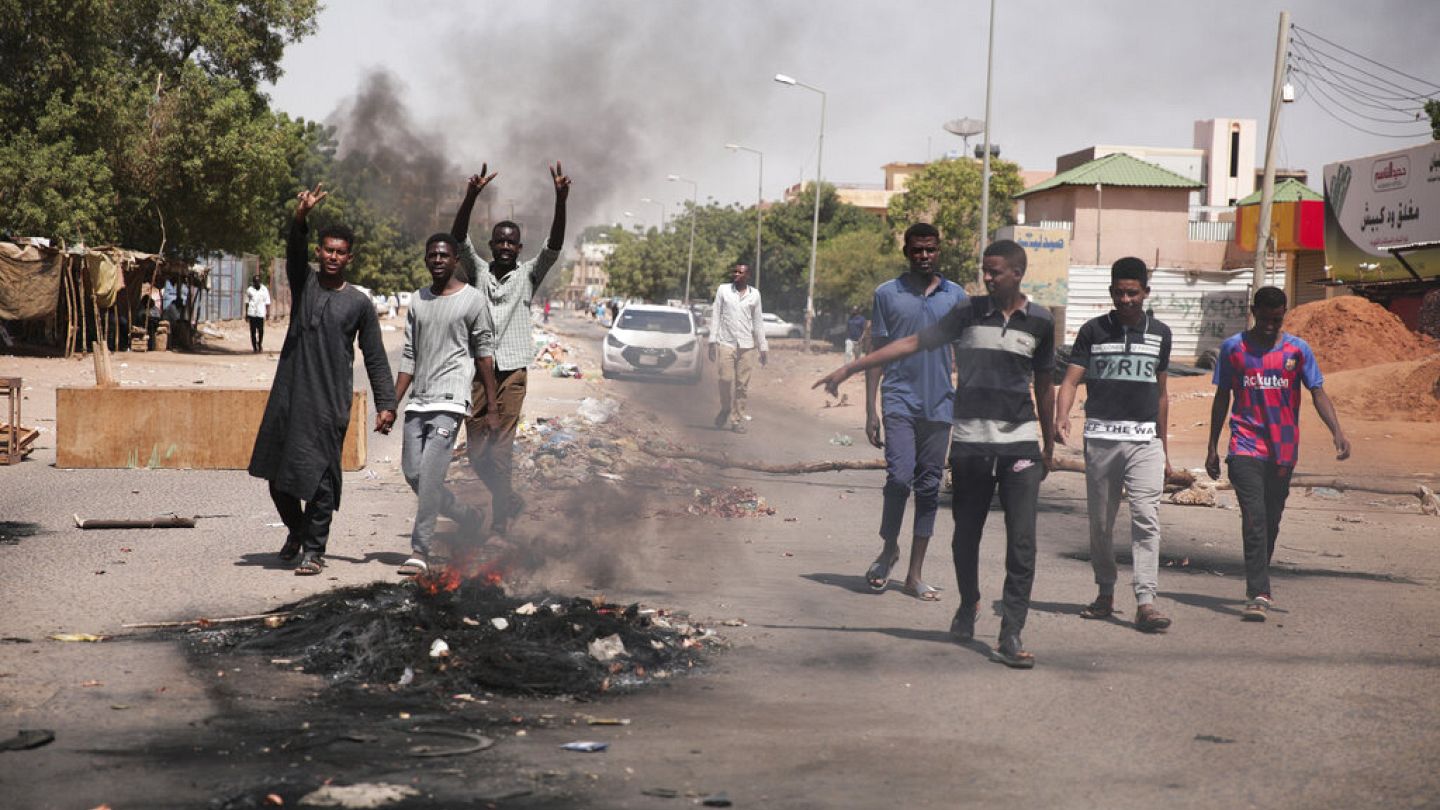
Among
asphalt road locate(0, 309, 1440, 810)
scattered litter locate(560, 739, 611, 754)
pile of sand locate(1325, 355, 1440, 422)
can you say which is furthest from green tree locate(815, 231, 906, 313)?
scattered litter locate(560, 739, 611, 754)

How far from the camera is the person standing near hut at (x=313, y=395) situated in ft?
24.1

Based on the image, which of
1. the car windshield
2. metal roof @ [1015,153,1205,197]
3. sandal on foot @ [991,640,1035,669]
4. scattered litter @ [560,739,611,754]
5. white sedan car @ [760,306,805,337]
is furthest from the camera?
white sedan car @ [760,306,805,337]

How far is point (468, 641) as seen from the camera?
216 inches

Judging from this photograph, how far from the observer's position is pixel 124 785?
3775 millimetres

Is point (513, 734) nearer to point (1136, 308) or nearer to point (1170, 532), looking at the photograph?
point (1136, 308)

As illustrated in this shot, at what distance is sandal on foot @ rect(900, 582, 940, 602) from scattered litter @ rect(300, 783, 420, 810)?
402 cm

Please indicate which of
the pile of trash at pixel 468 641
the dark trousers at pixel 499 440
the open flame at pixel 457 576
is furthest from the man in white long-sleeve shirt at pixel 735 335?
the pile of trash at pixel 468 641

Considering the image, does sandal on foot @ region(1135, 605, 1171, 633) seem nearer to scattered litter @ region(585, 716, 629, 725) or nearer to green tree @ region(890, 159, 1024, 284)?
scattered litter @ region(585, 716, 629, 725)

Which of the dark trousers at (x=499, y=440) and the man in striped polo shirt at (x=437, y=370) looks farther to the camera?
the dark trousers at (x=499, y=440)

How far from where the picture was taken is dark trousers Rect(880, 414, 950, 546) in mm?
7496

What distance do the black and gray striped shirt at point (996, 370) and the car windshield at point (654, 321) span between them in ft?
72.2

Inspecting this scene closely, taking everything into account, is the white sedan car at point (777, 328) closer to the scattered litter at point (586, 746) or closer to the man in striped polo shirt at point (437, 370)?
the man in striped polo shirt at point (437, 370)

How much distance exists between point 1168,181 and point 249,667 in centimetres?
5745

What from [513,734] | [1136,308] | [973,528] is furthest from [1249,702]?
[513,734]
